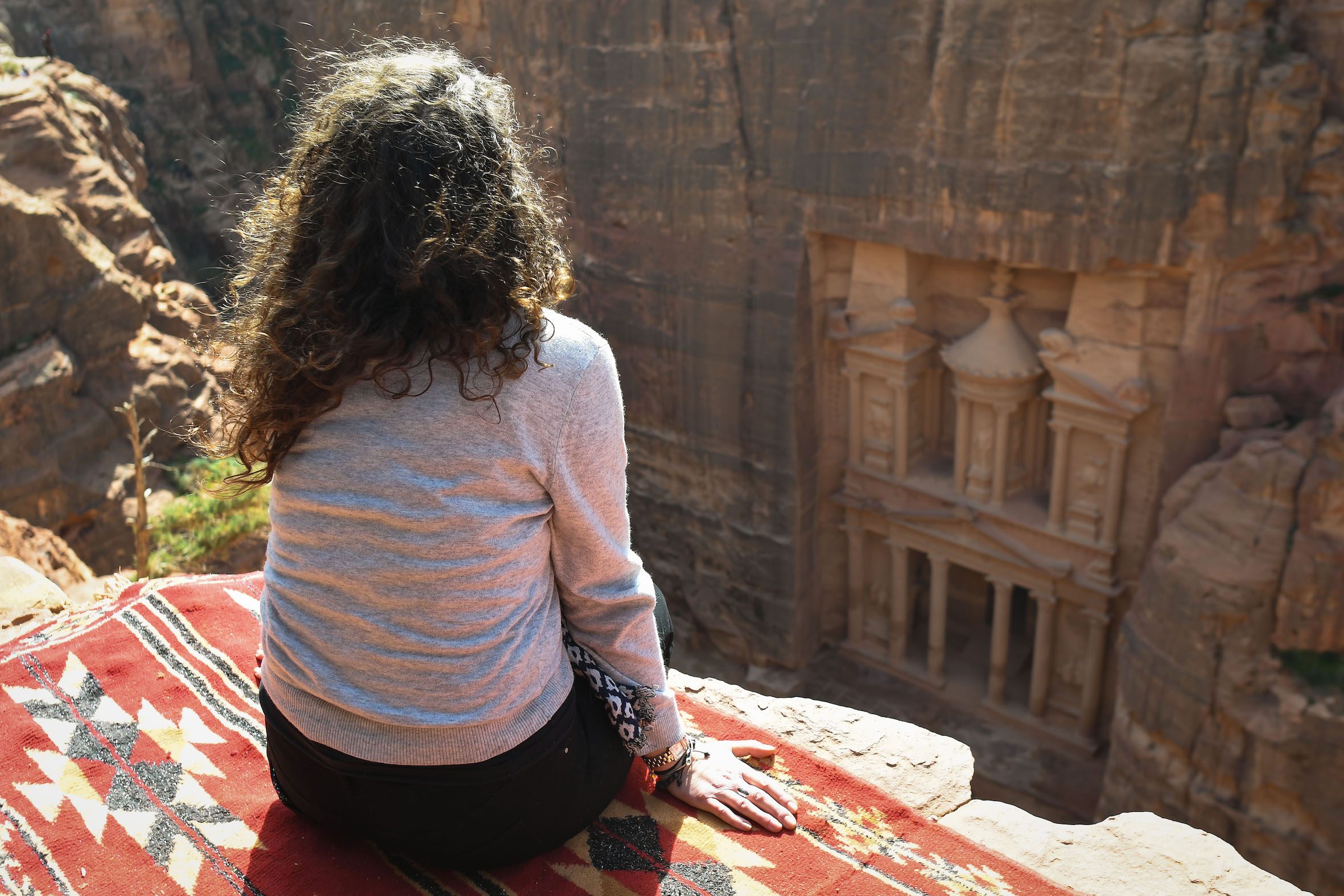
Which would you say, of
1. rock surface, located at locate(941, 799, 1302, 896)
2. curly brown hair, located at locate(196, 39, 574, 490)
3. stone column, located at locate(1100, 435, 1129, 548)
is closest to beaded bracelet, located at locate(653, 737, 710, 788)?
rock surface, located at locate(941, 799, 1302, 896)

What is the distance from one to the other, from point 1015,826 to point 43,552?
26.1ft

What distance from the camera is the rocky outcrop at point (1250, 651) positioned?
7625 millimetres

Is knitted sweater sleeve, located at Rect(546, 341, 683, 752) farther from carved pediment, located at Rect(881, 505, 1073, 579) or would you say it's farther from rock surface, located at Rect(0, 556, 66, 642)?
carved pediment, located at Rect(881, 505, 1073, 579)

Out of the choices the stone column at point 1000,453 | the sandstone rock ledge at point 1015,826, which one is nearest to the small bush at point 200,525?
the stone column at point 1000,453

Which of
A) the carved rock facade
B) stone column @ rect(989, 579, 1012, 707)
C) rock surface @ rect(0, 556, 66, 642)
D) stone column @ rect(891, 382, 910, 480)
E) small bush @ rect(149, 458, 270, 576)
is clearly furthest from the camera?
small bush @ rect(149, 458, 270, 576)

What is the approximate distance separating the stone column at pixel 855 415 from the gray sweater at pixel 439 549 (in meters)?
8.51

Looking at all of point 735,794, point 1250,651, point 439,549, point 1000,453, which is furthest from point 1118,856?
point 1000,453

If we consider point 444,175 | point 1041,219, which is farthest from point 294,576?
point 1041,219

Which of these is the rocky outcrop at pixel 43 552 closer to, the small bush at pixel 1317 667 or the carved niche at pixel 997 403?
the carved niche at pixel 997 403

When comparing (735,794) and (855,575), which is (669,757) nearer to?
(735,794)

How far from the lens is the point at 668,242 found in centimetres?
1125

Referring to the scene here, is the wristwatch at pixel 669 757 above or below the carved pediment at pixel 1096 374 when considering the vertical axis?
above

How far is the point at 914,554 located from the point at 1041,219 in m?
3.94

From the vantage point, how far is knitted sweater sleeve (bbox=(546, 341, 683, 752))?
91.8 inches
